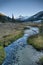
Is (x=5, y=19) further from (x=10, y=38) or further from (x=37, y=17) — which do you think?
(x=37, y=17)

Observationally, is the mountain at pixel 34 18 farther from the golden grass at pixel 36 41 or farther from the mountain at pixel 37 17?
the golden grass at pixel 36 41

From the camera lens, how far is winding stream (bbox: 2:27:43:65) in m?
2.22

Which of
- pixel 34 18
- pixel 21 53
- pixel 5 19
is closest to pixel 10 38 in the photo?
pixel 21 53

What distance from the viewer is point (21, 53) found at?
2.35 m

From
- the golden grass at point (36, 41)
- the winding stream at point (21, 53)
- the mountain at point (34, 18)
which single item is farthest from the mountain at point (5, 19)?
the golden grass at point (36, 41)

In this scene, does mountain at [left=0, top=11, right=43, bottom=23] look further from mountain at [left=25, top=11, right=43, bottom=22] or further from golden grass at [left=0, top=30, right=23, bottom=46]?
golden grass at [left=0, top=30, right=23, bottom=46]

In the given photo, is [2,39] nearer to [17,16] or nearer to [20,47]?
[20,47]

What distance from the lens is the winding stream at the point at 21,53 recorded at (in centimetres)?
222

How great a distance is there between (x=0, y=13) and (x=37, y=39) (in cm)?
83

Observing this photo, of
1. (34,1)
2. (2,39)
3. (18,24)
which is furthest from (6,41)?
(34,1)

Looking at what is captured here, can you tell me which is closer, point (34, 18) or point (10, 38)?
point (10, 38)

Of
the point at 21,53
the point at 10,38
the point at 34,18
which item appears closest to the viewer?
the point at 21,53

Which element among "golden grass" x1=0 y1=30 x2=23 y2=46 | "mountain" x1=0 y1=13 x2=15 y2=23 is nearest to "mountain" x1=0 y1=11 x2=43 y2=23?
"mountain" x1=0 y1=13 x2=15 y2=23

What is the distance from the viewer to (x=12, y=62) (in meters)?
2.21
